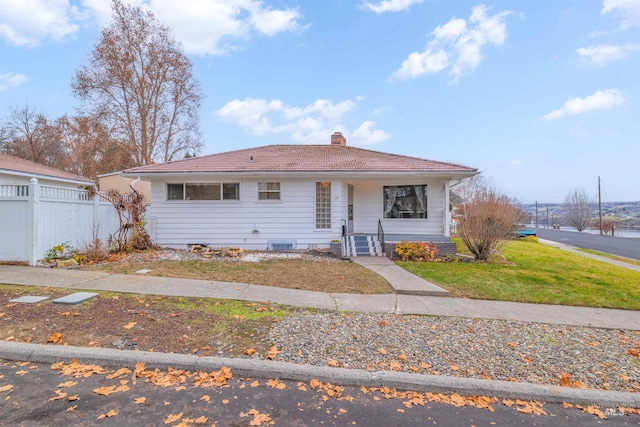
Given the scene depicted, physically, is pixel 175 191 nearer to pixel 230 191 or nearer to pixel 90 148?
pixel 230 191

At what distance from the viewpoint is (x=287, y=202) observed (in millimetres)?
12234

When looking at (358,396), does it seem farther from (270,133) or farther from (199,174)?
(270,133)

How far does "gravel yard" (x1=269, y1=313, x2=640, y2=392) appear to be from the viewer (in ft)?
11.3

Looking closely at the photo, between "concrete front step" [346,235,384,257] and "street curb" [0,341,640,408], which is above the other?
"concrete front step" [346,235,384,257]

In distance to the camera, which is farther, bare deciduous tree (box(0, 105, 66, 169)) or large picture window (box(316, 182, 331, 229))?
bare deciduous tree (box(0, 105, 66, 169))

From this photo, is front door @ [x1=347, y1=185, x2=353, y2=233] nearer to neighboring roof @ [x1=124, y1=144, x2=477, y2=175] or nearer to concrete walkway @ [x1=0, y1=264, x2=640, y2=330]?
neighboring roof @ [x1=124, y1=144, x2=477, y2=175]

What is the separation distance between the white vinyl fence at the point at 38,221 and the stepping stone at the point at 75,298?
375 cm

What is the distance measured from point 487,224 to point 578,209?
5861cm

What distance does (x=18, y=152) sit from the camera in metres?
28.3

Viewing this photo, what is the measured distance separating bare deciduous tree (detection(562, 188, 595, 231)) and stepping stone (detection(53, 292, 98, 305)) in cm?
6301

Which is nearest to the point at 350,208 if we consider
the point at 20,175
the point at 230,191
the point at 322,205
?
the point at 322,205

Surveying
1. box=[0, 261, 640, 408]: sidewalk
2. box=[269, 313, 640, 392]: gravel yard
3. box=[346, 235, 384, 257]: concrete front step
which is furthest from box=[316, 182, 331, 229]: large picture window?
box=[269, 313, 640, 392]: gravel yard

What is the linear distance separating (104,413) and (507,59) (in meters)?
17.2

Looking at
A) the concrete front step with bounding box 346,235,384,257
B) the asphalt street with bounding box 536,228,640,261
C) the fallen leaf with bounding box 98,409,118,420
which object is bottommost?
the asphalt street with bounding box 536,228,640,261
